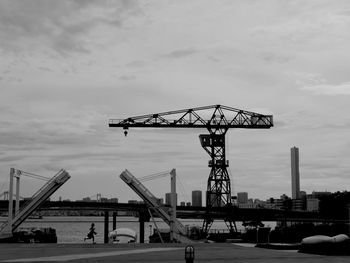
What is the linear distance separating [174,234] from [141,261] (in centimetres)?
3975

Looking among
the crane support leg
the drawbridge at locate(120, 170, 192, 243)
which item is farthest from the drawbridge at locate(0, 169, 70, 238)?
the crane support leg

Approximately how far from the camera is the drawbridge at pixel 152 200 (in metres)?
67.6

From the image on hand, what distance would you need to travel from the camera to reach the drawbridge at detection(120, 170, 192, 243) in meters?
67.6

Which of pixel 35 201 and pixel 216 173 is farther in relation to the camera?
pixel 216 173

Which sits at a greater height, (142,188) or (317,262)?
(142,188)

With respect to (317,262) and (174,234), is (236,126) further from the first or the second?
(317,262)

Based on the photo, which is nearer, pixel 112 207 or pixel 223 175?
pixel 223 175

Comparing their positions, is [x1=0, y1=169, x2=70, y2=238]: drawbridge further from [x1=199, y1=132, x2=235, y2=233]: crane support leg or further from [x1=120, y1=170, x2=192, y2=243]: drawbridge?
[x1=199, y1=132, x2=235, y2=233]: crane support leg

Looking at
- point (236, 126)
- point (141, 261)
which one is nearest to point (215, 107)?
point (236, 126)

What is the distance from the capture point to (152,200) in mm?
69625

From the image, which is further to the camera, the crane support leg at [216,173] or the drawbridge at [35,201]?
the crane support leg at [216,173]

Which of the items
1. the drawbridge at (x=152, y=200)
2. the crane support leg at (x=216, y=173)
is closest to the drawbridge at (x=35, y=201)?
the drawbridge at (x=152, y=200)

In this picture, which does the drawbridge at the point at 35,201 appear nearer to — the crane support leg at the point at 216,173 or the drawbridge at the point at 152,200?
the drawbridge at the point at 152,200

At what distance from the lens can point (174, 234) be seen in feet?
221
